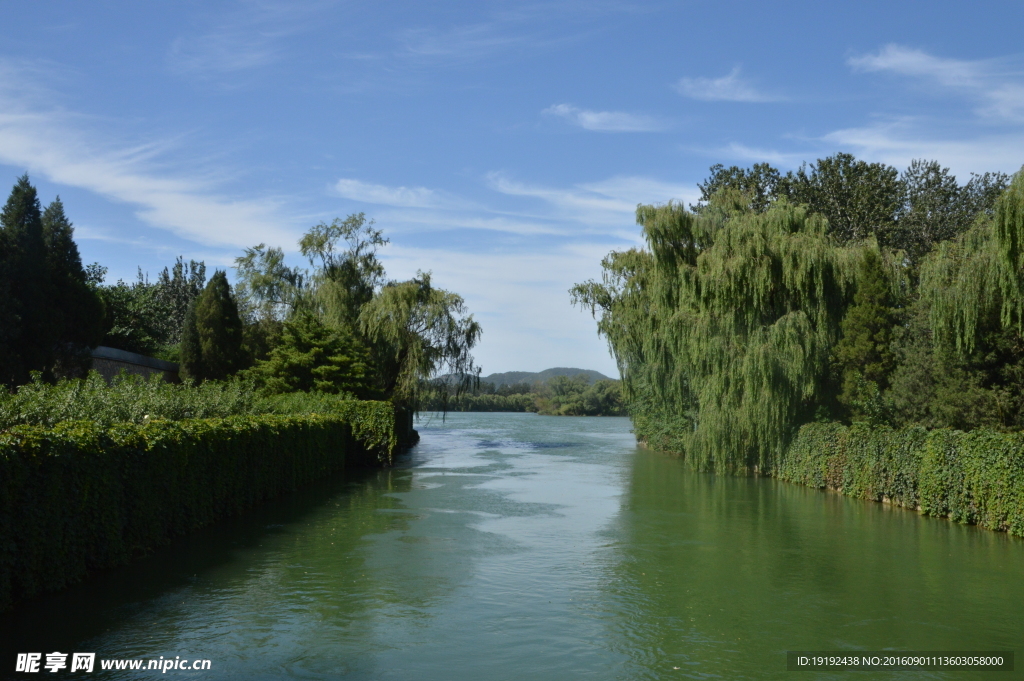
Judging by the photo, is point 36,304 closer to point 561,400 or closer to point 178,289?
point 178,289

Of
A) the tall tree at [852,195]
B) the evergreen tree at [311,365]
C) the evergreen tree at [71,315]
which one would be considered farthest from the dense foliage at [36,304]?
the tall tree at [852,195]

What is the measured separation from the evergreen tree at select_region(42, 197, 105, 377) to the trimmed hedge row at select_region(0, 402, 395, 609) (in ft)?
38.0

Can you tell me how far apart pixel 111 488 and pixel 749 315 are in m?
17.9

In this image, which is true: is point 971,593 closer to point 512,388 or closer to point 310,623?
point 310,623

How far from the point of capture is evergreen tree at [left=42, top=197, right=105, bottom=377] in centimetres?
2547

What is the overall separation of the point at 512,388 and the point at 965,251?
92407mm

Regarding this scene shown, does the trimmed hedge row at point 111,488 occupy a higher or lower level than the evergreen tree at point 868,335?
lower

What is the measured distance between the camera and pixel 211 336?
3406 centimetres

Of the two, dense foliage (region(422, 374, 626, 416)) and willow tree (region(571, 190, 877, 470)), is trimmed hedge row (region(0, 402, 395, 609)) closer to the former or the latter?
willow tree (region(571, 190, 877, 470))

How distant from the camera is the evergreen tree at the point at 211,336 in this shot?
1329 inches

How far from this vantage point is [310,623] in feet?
27.4

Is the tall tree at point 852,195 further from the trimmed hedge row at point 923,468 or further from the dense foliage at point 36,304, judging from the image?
the dense foliage at point 36,304

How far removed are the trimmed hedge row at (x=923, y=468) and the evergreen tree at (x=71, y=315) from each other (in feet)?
72.7

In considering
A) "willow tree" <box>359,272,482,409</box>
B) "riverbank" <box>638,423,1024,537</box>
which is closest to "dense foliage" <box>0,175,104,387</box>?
"willow tree" <box>359,272,482,409</box>
